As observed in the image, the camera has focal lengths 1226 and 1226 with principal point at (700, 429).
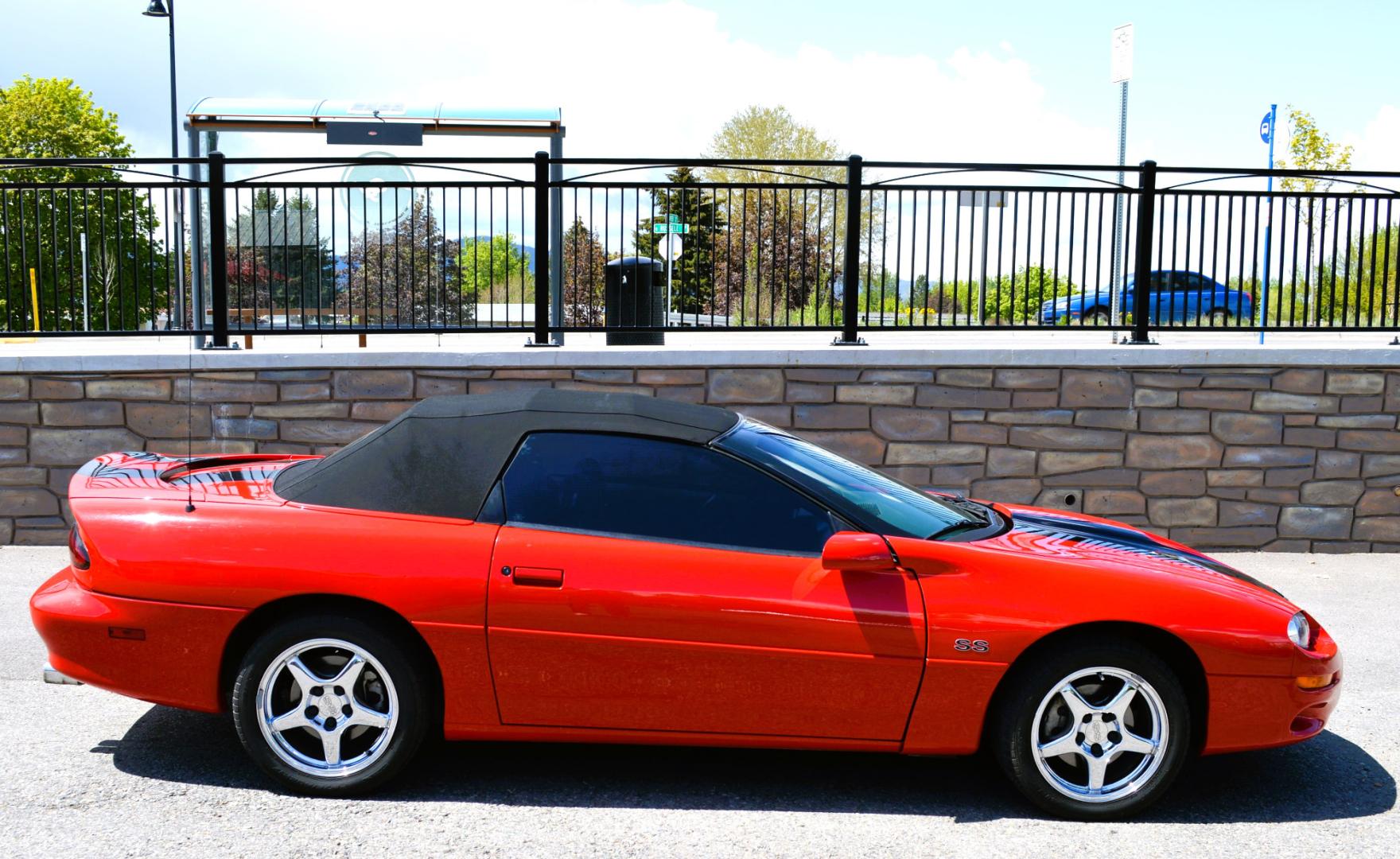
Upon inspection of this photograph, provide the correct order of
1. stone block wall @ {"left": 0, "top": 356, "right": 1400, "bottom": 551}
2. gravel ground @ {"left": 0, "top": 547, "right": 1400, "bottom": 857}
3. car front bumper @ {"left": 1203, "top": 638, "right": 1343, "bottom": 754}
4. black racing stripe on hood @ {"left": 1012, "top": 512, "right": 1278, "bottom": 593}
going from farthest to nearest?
stone block wall @ {"left": 0, "top": 356, "right": 1400, "bottom": 551} < black racing stripe on hood @ {"left": 1012, "top": 512, "right": 1278, "bottom": 593} < car front bumper @ {"left": 1203, "top": 638, "right": 1343, "bottom": 754} < gravel ground @ {"left": 0, "top": 547, "right": 1400, "bottom": 857}

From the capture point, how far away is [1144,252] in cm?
852

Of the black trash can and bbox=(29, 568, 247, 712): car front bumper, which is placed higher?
the black trash can

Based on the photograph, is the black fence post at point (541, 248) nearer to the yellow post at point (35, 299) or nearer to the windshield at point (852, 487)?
the yellow post at point (35, 299)

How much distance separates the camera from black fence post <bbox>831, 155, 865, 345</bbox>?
329 inches

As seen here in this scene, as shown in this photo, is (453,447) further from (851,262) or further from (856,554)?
(851,262)

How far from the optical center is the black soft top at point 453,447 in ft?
13.4

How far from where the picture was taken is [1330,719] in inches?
196

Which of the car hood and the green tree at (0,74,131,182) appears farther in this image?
the green tree at (0,74,131,182)

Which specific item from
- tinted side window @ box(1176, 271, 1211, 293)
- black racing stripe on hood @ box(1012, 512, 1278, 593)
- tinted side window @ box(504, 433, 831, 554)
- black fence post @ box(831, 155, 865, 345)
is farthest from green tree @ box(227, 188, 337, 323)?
tinted side window @ box(1176, 271, 1211, 293)

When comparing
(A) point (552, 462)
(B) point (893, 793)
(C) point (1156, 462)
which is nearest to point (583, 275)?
(C) point (1156, 462)

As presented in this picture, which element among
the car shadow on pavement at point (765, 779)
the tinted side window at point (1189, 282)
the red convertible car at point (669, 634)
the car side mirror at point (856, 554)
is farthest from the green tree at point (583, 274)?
the car side mirror at point (856, 554)

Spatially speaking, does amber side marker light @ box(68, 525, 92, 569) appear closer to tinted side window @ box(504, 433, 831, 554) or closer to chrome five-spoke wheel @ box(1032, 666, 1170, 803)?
tinted side window @ box(504, 433, 831, 554)

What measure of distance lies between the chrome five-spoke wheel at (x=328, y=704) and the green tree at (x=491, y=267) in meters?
4.94

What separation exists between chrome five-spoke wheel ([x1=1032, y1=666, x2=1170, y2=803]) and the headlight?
53 cm
